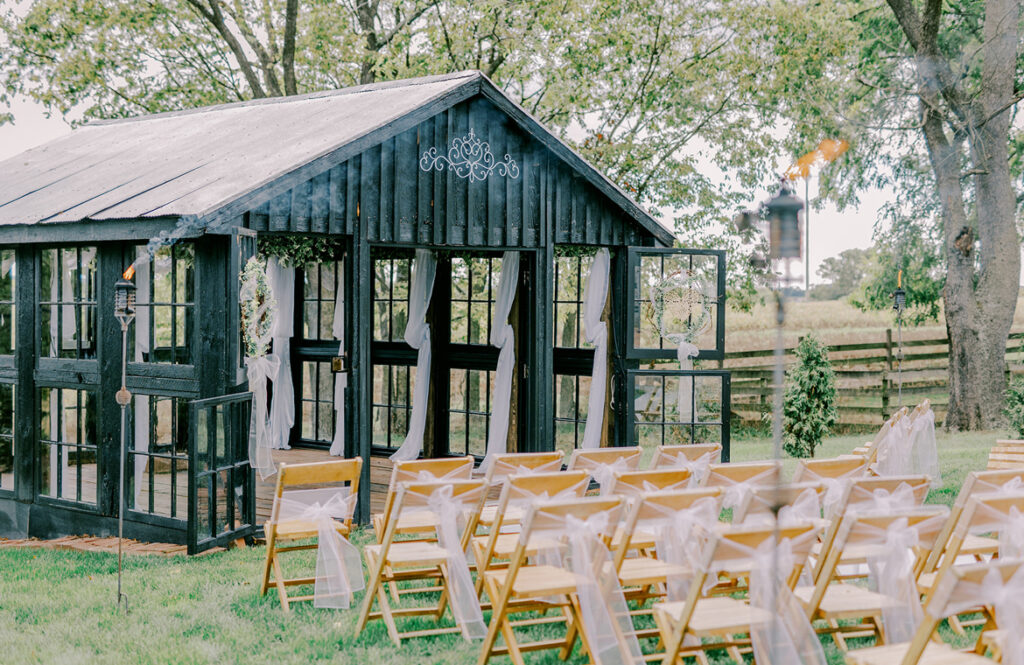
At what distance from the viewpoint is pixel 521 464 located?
23.0ft

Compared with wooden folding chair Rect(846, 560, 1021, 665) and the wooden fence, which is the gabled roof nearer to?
wooden folding chair Rect(846, 560, 1021, 665)

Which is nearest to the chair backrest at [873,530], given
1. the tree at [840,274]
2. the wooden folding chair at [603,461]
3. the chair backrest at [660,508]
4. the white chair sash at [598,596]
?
the chair backrest at [660,508]

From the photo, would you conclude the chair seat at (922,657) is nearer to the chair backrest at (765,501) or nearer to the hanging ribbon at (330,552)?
the chair backrest at (765,501)

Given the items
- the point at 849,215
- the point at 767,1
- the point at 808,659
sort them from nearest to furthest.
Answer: the point at 808,659
the point at 767,1
the point at 849,215

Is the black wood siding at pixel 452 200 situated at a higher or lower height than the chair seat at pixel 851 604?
higher

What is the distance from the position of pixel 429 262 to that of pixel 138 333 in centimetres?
456

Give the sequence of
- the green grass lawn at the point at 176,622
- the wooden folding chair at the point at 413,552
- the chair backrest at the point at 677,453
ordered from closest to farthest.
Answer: the green grass lawn at the point at 176,622, the wooden folding chair at the point at 413,552, the chair backrest at the point at 677,453

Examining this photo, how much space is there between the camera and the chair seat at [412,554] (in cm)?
595

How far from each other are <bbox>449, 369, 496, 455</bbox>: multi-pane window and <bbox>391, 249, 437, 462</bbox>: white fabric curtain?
40 cm

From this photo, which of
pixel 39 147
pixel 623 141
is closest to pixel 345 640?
pixel 39 147

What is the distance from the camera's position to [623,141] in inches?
702

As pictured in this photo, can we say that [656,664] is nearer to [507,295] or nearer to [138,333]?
[138,333]

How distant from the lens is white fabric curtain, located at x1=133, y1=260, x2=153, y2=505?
8.92 meters

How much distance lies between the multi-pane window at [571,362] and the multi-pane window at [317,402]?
10.4ft
